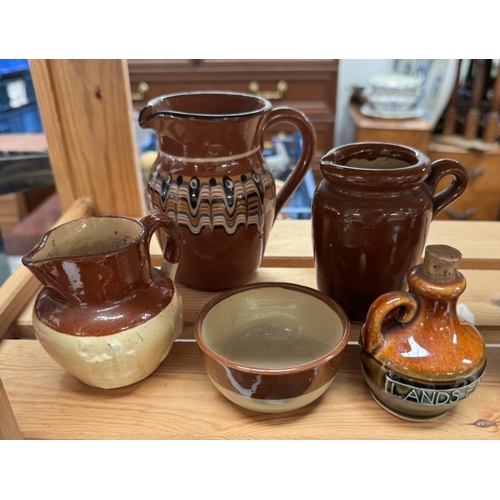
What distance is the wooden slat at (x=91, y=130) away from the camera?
62 centimetres

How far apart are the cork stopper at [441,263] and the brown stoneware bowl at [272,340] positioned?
8 cm

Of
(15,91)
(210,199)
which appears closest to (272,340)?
(210,199)

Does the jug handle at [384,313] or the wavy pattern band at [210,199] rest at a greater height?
the wavy pattern band at [210,199]

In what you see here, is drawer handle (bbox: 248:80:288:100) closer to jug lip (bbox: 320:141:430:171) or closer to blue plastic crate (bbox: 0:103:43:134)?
blue plastic crate (bbox: 0:103:43:134)

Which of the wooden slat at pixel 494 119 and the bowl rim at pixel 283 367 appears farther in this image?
the wooden slat at pixel 494 119

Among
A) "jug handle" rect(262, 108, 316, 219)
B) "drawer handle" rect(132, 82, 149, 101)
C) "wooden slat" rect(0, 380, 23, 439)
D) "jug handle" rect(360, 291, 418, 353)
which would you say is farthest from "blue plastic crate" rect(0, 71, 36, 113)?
"jug handle" rect(360, 291, 418, 353)

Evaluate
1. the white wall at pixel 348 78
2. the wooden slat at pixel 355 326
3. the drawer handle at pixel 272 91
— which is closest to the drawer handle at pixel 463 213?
the white wall at pixel 348 78

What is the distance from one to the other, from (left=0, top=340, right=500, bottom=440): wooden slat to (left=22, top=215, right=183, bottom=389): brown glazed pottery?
22 millimetres

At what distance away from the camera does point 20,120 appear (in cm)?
132

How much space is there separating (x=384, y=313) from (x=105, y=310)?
8.6 inches

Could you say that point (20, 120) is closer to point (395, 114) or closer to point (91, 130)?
point (91, 130)

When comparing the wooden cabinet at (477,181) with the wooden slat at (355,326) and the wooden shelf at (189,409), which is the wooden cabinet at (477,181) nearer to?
the wooden slat at (355,326)
